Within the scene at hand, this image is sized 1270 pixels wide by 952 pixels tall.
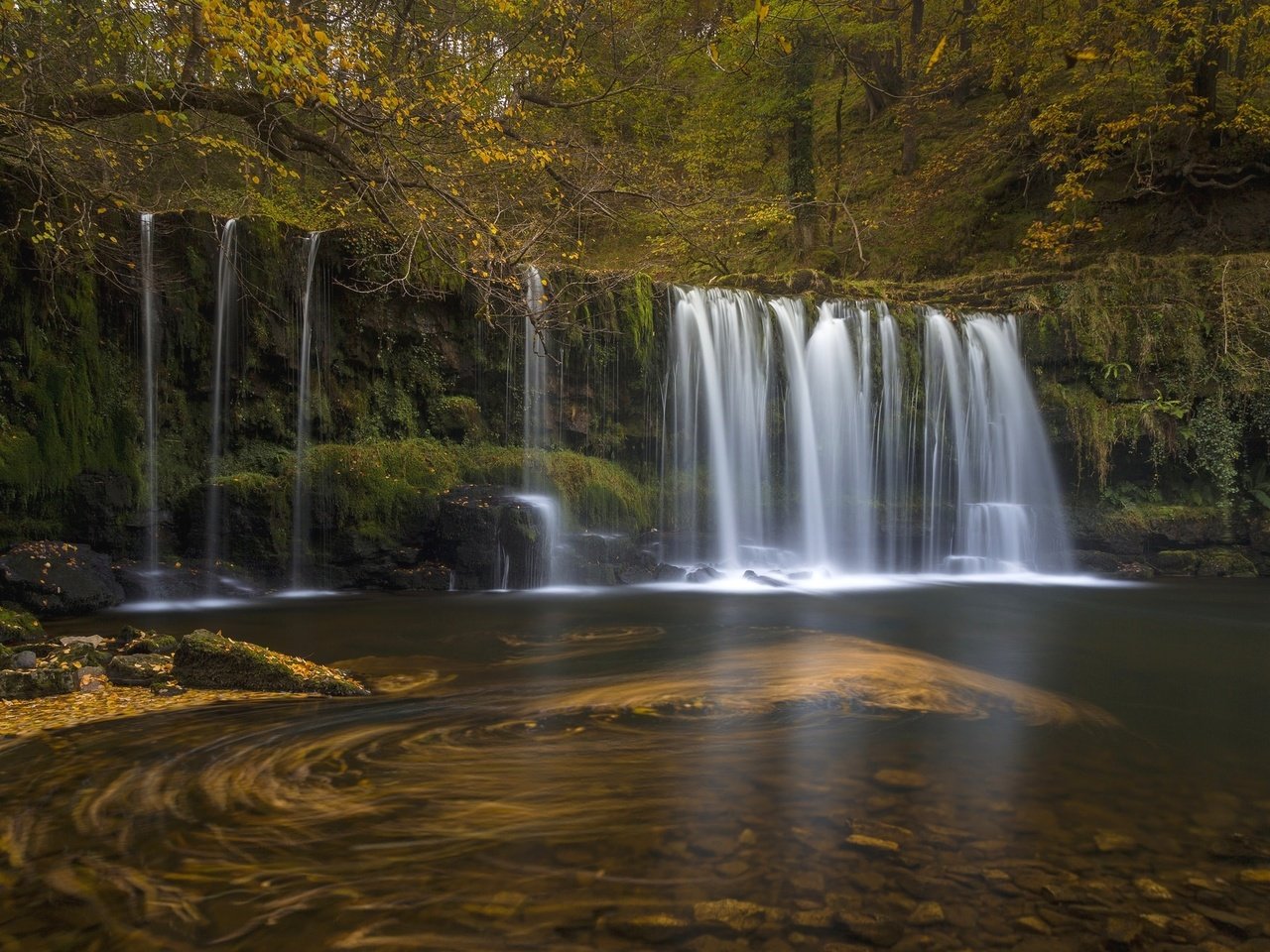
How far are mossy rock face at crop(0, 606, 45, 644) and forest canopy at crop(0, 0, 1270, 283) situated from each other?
3171mm

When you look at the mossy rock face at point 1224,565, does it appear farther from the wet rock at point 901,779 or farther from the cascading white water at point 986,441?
the wet rock at point 901,779

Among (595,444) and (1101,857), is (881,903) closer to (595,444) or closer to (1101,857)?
(1101,857)

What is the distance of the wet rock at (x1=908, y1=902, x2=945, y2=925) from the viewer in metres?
2.45

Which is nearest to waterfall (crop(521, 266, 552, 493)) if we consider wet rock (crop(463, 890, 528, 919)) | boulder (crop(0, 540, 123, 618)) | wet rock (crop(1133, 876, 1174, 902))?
boulder (crop(0, 540, 123, 618))

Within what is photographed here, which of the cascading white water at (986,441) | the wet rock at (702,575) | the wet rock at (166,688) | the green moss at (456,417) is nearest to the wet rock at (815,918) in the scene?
the wet rock at (166,688)

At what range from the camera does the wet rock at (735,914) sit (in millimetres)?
2430

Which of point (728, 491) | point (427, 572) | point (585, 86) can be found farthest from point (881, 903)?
point (585, 86)

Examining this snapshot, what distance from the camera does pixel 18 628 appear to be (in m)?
6.16

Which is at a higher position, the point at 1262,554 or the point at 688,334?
the point at 688,334

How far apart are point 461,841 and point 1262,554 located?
14351 millimetres

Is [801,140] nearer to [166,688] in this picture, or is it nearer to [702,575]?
[702,575]

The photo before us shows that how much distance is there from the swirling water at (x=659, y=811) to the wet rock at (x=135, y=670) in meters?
0.86

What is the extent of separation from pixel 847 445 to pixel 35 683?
11109mm

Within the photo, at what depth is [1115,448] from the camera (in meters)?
13.4
